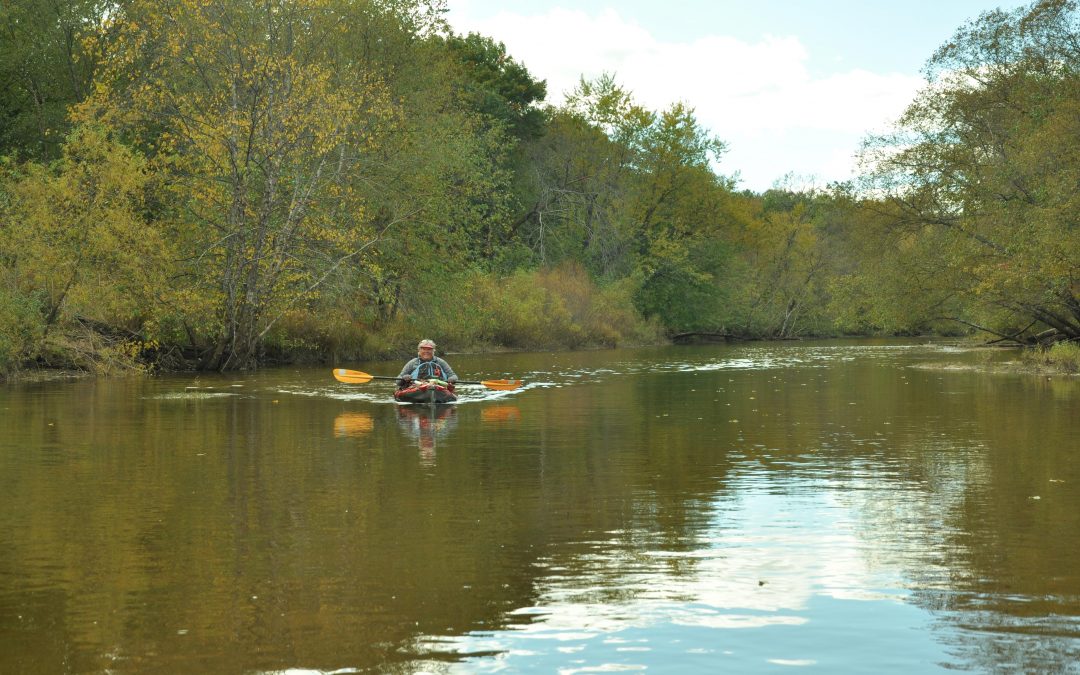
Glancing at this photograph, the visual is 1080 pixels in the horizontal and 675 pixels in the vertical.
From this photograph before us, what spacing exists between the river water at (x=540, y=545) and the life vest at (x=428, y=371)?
4.84 meters

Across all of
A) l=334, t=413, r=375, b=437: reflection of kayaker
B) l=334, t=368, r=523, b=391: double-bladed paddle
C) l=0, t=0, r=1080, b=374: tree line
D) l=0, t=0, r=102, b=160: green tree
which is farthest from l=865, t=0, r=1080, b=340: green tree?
l=0, t=0, r=102, b=160: green tree

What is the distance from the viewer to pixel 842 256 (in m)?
87.9

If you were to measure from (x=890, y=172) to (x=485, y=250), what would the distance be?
2386 centimetres

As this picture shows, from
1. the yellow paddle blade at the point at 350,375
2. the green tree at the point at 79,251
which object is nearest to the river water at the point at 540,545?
the yellow paddle blade at the point at 350,375

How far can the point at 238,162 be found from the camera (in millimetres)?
35031

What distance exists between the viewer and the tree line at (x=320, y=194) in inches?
1303

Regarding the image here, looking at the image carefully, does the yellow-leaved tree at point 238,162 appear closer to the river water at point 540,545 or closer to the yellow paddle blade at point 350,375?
the yellow paddle blade at point 350,375

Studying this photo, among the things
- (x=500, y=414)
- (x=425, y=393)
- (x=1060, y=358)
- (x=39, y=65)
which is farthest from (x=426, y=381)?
(x=39, y=65)

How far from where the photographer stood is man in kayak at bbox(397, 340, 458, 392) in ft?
82.1

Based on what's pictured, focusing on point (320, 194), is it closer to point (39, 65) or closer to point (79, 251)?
point (79, 251)

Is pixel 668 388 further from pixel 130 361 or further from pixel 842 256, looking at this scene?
pixel 842 256

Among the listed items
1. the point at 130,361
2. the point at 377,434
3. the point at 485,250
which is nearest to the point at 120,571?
the point at 377,434

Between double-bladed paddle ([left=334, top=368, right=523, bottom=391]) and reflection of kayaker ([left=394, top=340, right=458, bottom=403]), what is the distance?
1.03 m

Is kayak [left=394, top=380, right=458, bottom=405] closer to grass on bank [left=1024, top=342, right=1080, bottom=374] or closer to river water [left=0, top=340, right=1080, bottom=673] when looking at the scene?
river water [left=0, top=340, right=1080, bottom=673]
